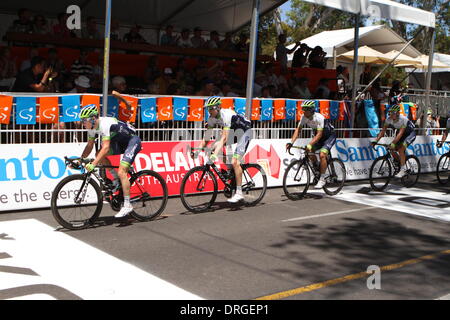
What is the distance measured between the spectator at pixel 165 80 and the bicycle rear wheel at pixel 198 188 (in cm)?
479

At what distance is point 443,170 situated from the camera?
1437 cm

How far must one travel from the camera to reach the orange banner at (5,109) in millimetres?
9531

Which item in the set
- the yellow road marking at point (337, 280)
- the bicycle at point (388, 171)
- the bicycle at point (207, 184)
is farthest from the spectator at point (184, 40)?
the yellow road marking at point (337, 280)

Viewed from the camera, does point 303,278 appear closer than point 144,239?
Yes

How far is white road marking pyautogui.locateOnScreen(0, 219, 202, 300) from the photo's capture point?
5645 mm

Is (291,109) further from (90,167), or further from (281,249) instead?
(90,167)

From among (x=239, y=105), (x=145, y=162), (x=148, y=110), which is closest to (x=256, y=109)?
(x=239, y=105)

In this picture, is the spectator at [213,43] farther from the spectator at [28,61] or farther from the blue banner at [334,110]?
the spectator at [28,61]

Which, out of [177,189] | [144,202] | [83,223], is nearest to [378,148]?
[177,189]

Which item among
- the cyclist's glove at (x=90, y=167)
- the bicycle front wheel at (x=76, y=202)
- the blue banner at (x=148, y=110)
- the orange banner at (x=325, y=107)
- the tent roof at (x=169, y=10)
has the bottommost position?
the bicycle front wheel at (x=76, y=202)

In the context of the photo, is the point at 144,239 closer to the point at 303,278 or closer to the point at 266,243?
the point at 266,243

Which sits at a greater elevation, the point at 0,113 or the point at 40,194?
the point at 0,113

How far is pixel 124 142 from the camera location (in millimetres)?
8789

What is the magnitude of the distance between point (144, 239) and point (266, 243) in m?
1.79
